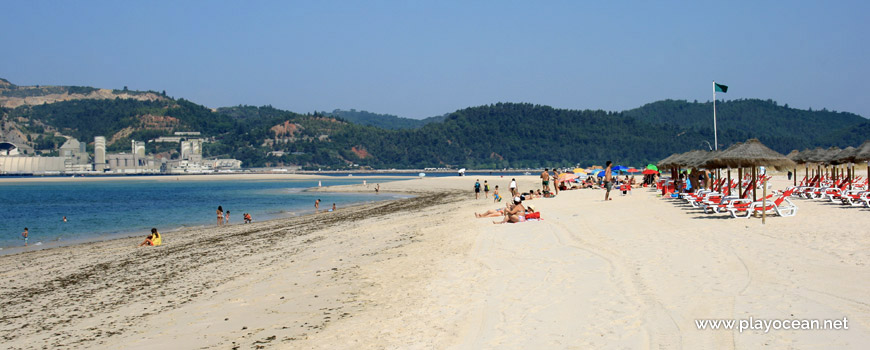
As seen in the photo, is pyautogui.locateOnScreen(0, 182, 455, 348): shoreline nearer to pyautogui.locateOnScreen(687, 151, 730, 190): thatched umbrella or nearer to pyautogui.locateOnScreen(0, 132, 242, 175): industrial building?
pyautogui.locateOnScreen(687, 151, 730, 190): thatched umbrella

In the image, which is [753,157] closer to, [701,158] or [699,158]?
[701,158]

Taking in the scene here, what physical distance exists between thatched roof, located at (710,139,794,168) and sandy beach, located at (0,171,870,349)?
1651 mm

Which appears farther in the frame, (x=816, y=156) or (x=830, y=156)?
(x=816, y=156)

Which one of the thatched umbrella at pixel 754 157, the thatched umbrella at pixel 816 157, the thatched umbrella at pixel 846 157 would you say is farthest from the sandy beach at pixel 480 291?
the thatched umbrella at pixel 816 157

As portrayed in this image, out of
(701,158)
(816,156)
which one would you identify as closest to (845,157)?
(816,156)

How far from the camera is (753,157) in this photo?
558 inches

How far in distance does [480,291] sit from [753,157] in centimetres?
971

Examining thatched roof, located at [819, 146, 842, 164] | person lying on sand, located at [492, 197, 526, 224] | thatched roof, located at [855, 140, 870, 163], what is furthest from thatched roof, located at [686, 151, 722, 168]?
person lying on sand, located at [492, 197, 526, 224]

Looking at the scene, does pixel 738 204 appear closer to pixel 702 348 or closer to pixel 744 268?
pixel 744 268

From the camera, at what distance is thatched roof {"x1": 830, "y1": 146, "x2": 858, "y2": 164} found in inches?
786

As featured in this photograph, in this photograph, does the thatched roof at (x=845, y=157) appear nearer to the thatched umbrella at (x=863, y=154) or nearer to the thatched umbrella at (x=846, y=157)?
the thatched umbrella at (x=846, y=157)

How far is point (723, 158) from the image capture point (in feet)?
48.4

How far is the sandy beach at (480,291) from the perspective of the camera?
5629mm

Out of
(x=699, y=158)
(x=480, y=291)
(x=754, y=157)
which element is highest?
(x=699, y=158)
